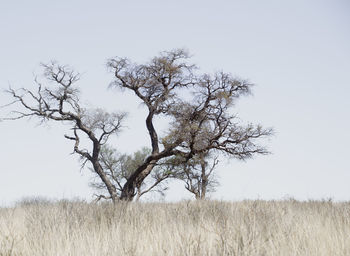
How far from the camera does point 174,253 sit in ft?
17.6

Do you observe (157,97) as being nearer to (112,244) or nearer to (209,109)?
(209,109)

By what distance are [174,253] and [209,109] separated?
17.1m

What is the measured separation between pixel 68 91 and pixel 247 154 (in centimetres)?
1119

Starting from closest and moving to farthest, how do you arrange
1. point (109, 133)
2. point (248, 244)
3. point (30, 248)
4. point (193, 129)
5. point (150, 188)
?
point (248, 244)
point (30, 248)
point (193, 129)
point (109, 133)
point (150, 188)

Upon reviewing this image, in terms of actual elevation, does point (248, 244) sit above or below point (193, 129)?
below

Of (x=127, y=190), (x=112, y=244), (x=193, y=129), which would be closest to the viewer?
(x=112, y=244)

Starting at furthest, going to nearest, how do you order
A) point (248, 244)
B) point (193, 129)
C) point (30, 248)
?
point (193, 129) < point (30, 248) < point (248, 244)

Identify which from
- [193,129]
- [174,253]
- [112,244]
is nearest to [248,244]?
[174,253]

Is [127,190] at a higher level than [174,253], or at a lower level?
higher

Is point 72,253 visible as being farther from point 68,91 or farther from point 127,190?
point 68,91

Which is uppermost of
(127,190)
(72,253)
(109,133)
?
(109,133)

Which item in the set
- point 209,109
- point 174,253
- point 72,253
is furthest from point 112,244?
point 209,109

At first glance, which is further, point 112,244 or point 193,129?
point 193,129

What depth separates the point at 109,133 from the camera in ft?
83.8
